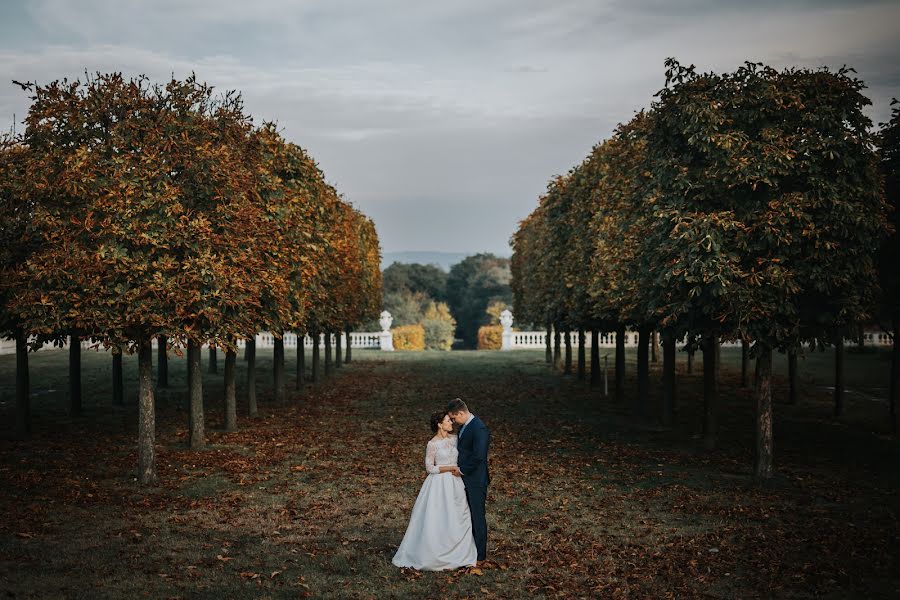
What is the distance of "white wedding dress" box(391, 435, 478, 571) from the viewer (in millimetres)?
12641

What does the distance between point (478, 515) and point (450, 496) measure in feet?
2.03

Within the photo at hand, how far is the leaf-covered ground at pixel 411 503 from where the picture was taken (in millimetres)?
12539

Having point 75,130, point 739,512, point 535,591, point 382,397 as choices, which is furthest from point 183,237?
point 382,397

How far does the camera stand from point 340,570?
42.7ft

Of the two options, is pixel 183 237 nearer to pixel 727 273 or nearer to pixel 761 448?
pixel 727 273

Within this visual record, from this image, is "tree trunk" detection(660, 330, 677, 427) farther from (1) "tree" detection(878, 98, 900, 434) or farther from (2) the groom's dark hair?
(2) the groom's dark hair

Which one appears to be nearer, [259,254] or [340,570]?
[340,570]

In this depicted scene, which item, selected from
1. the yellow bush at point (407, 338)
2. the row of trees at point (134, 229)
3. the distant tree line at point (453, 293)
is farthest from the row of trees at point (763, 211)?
the distant tree line at point (453, 293)

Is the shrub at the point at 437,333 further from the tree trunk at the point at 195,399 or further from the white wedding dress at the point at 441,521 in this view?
the white wedding dress at the point at 441,521

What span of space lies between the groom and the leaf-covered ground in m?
1.04

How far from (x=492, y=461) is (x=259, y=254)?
7.86 meters

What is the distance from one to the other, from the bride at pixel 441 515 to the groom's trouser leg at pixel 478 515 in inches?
3.7

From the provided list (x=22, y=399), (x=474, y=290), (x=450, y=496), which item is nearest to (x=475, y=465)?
(x=450, y=496)

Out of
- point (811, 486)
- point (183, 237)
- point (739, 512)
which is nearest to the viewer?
point (739, 512)
